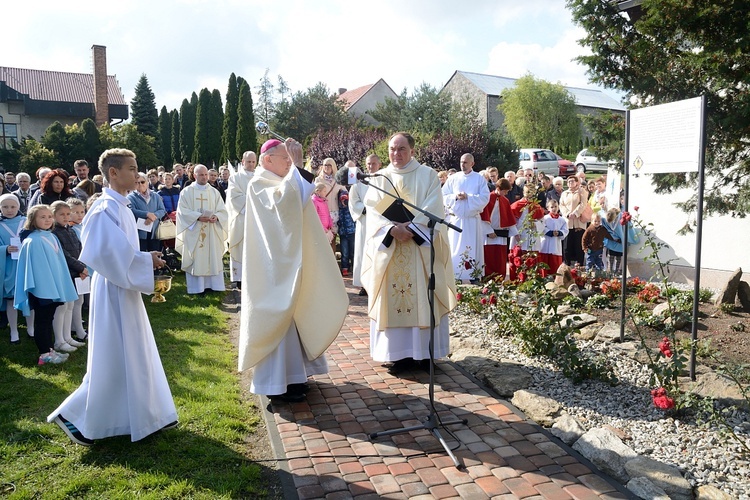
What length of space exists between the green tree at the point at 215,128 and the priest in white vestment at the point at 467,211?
35.7 metres

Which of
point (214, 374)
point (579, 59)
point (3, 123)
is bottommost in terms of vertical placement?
point (214, 374)

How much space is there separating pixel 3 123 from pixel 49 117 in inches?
120

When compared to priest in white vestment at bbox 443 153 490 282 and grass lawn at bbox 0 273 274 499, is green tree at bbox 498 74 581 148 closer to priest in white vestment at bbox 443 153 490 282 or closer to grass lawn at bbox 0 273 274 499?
priest in white vestment at bbox 443 153 490 282

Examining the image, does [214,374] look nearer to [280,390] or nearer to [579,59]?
[280,390]

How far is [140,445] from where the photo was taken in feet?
13.9

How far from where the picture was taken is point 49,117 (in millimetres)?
42188

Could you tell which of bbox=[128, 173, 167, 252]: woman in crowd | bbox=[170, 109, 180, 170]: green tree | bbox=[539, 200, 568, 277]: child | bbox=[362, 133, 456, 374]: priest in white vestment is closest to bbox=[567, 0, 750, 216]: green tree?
bbox=[362, 133, 456, 374]: priest in white vestment

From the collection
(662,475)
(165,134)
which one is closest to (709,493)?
(662,475)

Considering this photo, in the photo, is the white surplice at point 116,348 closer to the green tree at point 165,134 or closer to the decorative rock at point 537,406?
the decorative rock at point 537,406

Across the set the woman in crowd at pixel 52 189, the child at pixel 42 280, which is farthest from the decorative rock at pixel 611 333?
the woman in crowd at pixel 52 189

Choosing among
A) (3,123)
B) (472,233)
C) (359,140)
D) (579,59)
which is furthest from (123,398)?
(3,123)

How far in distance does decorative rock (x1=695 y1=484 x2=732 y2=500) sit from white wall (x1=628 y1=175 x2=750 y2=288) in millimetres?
6247

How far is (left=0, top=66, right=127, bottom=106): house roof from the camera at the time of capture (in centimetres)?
4444

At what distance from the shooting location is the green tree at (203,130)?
43.6 metres
